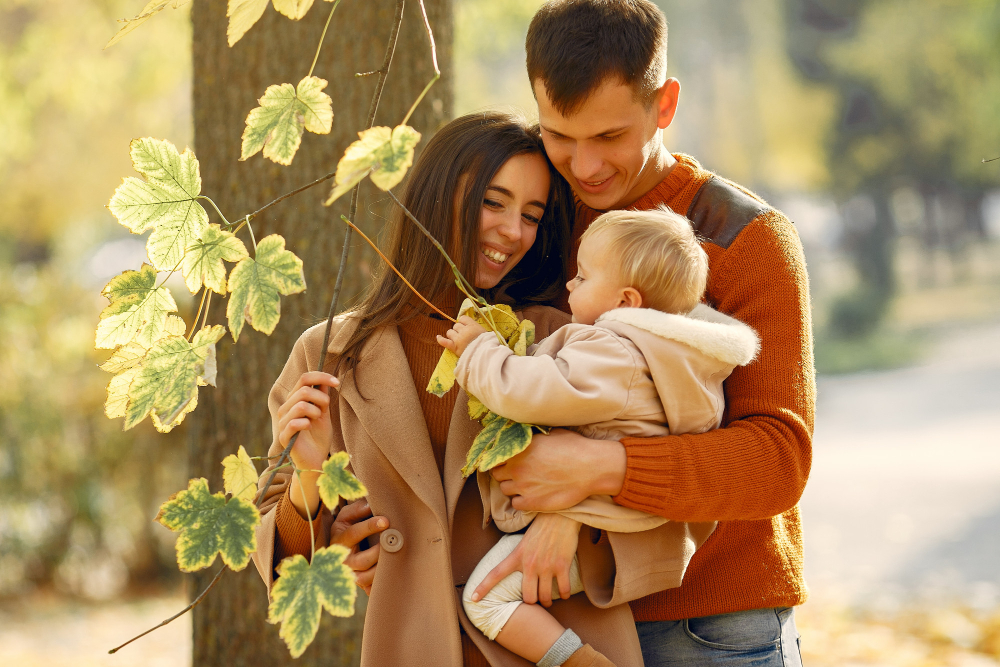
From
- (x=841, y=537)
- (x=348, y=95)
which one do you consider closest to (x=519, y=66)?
(x=841, y=537)

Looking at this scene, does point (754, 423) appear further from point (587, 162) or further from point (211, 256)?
point (211, 256)

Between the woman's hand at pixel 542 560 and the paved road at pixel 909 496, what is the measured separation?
5678 mm

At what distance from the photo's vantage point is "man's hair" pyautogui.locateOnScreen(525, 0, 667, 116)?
218 cm

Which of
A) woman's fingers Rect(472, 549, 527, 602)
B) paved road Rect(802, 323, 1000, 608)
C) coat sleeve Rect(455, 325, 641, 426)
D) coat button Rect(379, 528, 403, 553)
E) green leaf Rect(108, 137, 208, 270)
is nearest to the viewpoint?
green leaf Rect(108, 137, 208, 270)

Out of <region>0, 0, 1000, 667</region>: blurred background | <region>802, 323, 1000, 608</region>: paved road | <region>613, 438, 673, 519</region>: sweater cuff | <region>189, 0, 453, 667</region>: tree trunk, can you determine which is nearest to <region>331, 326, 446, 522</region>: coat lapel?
<region>613, 438, 673, 519</region>: sweater cuff

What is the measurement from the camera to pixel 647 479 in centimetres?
187

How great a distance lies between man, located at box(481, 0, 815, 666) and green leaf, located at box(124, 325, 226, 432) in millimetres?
697

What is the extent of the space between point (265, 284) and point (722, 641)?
4.28ft

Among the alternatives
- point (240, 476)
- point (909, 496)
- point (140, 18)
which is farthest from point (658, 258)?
point (909, 496)

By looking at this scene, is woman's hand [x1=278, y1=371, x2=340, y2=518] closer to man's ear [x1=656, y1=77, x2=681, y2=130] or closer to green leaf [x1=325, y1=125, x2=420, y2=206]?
green leaf [x1=325, y1=125, x2=420, y2=206]

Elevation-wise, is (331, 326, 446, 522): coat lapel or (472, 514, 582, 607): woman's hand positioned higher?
(331, 326, 446, 522): coat lapel

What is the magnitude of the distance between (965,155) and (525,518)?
2740 cm

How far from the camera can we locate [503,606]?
1.93 metres

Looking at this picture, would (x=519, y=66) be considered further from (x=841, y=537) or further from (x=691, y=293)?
(x=691, y=293)
